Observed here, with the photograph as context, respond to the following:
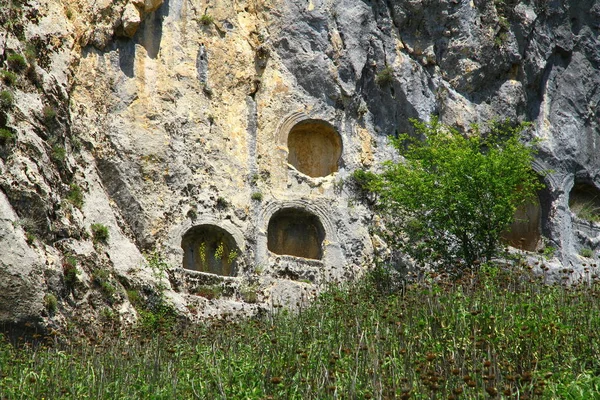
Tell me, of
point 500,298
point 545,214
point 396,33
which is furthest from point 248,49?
point 500,298

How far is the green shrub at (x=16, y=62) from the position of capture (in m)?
16.5

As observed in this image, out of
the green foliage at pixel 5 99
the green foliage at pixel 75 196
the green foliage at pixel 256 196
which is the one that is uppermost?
the green foliage at pixel 5 99

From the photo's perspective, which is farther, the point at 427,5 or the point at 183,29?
the point at 427,5

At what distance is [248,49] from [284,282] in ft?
23.2

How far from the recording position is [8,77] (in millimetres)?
16172

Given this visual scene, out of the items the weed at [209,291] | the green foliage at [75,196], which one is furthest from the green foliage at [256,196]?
the green foliage at [75,196]

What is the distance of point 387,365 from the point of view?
942 centimetres

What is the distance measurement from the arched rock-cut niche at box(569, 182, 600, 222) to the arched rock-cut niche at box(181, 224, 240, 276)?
12843 millimetres

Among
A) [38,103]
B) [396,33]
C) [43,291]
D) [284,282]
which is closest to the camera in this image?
[43,291]

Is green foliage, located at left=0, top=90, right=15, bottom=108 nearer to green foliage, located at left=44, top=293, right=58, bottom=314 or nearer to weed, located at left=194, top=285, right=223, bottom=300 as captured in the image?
green foliage, located at left=44, top=293, right=58, bottom=314

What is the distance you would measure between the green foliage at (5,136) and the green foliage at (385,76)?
465 inches

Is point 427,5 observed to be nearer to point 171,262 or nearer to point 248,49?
point 248,49

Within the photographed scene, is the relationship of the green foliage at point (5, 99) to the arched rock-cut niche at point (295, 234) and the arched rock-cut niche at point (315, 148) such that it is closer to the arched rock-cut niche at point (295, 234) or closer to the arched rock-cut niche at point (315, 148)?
the arched rock-cut niche at point (295, 234)

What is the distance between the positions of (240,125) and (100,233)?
6108 mm
